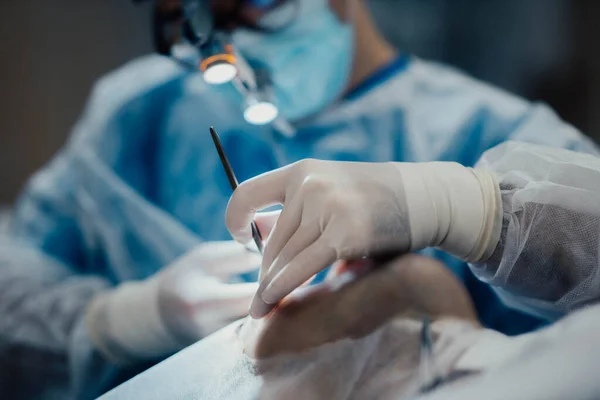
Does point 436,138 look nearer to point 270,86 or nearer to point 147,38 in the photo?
point 270,86

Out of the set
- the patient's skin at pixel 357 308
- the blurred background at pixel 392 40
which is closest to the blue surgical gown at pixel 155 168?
the patient's skin at pixel 357 308

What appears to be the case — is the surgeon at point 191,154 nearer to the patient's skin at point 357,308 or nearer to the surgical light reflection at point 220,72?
the surgical light reflection at point 220,72

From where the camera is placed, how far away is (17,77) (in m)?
1.95

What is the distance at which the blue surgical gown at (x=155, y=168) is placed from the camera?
46.7 inches

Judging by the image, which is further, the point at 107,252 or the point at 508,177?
the point at 107,252

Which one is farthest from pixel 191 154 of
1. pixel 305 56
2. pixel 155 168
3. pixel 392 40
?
Result: pixel 392 40

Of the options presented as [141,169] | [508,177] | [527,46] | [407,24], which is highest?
[508,177]

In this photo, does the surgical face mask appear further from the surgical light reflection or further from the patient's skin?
the patient's skin

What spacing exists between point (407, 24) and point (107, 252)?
4.78ft

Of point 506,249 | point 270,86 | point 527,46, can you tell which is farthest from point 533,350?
point 527,46

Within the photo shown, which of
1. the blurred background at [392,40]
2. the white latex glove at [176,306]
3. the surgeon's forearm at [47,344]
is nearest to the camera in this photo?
the white latex glove at [176,306]

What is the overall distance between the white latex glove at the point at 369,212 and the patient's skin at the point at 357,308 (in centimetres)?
6

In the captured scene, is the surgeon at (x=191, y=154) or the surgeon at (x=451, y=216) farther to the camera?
the surgeon at (x=191, y=154)

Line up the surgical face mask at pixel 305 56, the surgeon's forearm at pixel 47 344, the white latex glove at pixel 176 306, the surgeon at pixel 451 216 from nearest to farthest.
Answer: the surgeon at pixel 451 216, the white latex glove at pixel 176 306, the surgeon's forearm at pixel 47 344, the surgical face mask at pixel 305 56
